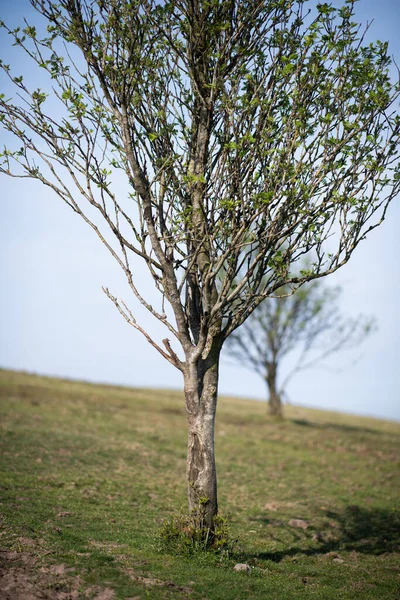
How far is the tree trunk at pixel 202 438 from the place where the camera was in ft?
35.6

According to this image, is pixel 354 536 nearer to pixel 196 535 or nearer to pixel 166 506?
pixel 166 506

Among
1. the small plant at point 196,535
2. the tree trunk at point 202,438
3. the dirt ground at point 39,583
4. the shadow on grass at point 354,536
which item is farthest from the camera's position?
the shadow on grass at point 354,536

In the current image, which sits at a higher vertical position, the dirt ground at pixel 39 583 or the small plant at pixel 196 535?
the small plant at pixel 196 535

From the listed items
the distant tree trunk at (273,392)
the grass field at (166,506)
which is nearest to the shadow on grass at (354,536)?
the grass field at (166,506)

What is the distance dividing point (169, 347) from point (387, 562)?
7.73 meters

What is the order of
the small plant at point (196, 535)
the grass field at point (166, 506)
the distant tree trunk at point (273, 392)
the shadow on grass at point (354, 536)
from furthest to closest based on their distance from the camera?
the distant tree trunk at point (273, 392) → the shadow on grass at point (354, 536) → the small plant at point (196, 535) → the grass field at point (166, 506)

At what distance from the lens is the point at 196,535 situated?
1074 cm

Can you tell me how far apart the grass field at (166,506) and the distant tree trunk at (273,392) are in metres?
5.04

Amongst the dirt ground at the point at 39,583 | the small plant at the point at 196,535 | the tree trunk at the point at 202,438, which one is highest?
the tree trunk at the point at 202,438

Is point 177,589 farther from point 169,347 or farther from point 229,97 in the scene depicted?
point 229,97

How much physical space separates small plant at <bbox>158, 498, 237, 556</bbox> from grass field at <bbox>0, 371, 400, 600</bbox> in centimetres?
27

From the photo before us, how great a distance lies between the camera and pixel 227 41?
11211 mm

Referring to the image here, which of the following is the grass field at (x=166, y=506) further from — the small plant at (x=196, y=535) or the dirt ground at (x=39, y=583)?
the small plant at (x=196, y=535)

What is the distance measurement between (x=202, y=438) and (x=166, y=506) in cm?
628
